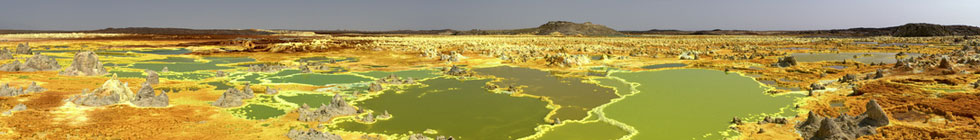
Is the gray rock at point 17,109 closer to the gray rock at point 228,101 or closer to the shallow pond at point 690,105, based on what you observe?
the gray rock at point 228,101

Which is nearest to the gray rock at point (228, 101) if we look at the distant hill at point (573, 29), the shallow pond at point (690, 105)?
the shallow pond at point (690, 105)

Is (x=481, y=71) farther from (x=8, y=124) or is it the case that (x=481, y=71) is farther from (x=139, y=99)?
(x=8, y=124)

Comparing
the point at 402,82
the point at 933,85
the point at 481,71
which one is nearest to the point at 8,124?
the point at 402,82

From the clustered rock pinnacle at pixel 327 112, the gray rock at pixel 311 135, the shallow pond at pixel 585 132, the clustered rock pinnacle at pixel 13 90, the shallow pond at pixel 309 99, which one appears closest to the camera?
the gray rock at pixel 311 135

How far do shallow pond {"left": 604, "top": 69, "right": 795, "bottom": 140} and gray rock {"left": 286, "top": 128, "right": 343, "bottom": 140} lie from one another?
6.34 meters

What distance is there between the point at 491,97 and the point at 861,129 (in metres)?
9.78

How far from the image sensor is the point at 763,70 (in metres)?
25.7

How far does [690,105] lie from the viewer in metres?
14.6

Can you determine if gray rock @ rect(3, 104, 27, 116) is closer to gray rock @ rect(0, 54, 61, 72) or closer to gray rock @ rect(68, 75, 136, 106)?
gray rock @ rect(68, 75, 136, 106)

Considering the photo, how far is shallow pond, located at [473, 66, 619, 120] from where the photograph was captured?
14.0m

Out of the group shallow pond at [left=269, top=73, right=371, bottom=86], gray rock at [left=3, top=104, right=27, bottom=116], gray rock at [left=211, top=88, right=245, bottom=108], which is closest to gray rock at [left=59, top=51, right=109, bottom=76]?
shallow pond at [left=269, top=73, right=371, bottom=86]

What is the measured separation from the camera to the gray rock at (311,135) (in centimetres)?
988

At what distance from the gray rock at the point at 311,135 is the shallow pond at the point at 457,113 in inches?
45.2

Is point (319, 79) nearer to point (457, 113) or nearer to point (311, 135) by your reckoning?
point (457, 113)
